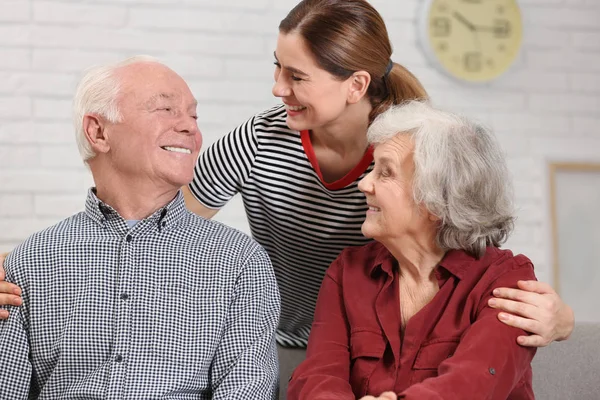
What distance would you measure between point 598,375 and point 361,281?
0.86 m

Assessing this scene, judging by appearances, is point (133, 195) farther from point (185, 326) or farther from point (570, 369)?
point (570, 369)

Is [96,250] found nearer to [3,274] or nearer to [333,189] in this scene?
[3,274]

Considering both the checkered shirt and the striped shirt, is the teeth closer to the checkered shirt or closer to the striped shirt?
the checkered shirt

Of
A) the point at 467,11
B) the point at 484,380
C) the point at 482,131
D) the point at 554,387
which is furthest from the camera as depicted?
the point at 467,11

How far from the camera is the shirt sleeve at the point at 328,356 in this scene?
177 centimetres

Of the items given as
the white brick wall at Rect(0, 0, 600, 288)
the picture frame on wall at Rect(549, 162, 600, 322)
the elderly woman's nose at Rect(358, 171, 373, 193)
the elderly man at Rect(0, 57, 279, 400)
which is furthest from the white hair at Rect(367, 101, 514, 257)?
the picture frame on wall at Rect(549, 162, 600, 322)

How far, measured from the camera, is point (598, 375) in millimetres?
2346

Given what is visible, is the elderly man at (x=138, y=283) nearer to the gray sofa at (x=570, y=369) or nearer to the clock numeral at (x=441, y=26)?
the gray sofa at (x=570, y=369)

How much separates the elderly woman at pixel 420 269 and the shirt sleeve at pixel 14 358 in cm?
59

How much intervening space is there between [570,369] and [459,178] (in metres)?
0.88

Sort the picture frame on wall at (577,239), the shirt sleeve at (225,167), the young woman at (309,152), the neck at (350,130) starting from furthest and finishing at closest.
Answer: the picture frame on wall at (577,239)
the shirt sleeve at (225,167)
the neck at (350,130)
the young woman at (309,152)

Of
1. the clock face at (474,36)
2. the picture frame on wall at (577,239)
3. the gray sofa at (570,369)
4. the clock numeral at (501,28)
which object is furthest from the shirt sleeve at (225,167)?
the picture frame on wall at (577,239)

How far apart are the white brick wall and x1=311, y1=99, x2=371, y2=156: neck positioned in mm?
1383

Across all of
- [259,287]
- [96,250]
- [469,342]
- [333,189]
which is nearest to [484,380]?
[469,342]
